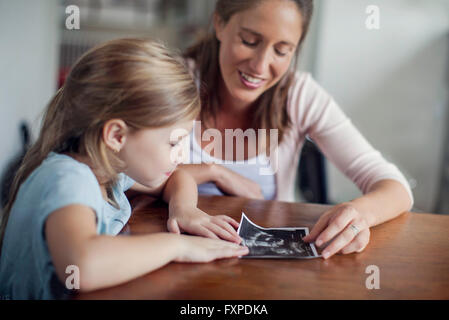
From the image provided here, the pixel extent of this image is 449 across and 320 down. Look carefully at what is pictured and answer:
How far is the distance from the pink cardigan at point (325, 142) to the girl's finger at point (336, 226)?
1.37 ft

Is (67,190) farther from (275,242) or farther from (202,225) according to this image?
(275,242)

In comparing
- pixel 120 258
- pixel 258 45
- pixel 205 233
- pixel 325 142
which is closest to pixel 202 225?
pixel 205 233

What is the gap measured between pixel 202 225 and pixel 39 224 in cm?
33

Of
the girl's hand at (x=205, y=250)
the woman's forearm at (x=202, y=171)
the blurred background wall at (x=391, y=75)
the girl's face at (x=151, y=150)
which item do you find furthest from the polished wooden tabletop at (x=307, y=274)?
the blurred background wall at (x=391, y=75)

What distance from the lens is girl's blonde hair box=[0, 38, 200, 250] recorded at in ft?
2.56

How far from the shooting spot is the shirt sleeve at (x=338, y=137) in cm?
135

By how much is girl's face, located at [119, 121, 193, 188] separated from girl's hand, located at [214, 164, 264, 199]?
463 millimetres

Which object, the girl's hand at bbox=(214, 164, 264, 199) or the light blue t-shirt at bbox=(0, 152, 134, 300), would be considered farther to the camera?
the girl's hand at bbox=(214, 164, 264, 199)

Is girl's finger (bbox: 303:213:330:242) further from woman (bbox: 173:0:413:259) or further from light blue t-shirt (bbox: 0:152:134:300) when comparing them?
light blue t-shirt (bbox: 0:152:134:300)

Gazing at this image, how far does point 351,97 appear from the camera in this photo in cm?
336

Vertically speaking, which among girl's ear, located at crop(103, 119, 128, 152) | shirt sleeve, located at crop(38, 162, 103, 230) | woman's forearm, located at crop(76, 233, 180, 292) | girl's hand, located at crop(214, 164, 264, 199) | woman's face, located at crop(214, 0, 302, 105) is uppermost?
woman's face, located at crop(214, 0, 302, 105)

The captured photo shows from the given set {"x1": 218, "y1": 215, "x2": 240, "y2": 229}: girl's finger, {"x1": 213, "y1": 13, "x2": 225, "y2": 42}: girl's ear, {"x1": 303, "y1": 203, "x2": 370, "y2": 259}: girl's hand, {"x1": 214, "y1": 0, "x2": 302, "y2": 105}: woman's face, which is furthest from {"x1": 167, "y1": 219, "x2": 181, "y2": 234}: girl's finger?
{"x1": 213, "y1": 13, "x2": 225, "y2": 42}: girl's ear

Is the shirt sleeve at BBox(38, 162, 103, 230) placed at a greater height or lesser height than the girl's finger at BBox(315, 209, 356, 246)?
greater

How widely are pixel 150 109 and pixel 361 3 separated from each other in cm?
295
